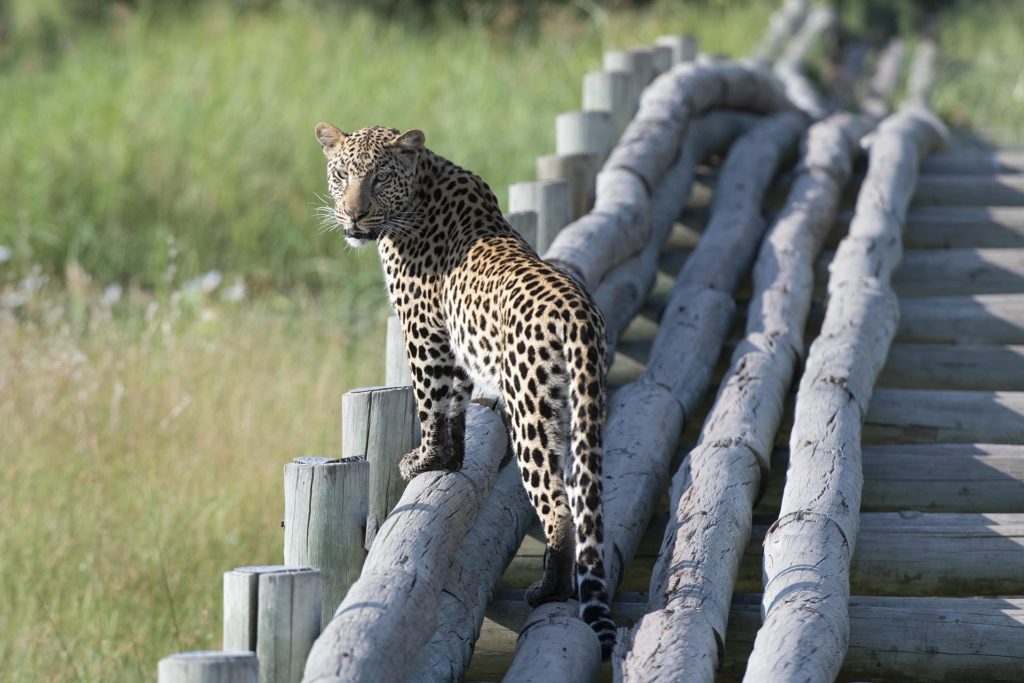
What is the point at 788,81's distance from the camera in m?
11.7

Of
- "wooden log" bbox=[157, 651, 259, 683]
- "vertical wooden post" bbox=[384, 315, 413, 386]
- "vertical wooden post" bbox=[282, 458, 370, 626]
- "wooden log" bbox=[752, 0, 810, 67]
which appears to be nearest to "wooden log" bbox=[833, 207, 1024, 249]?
"vertical wooden post" bbox=[384, 315, 413, 386]

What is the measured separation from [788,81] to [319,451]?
6.51 metres

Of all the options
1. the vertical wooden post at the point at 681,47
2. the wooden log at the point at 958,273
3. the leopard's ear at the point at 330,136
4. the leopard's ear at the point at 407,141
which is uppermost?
the vertical wooden post at the point at 681,47

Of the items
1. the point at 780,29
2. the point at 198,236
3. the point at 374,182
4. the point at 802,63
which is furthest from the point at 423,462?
the point at 780,29

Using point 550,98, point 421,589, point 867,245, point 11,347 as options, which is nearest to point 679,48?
point 550,98

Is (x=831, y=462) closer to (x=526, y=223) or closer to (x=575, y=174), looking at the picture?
(x=526, y=223)

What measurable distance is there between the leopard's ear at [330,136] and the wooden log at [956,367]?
7.97 ft

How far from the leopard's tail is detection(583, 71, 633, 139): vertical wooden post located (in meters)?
3.62

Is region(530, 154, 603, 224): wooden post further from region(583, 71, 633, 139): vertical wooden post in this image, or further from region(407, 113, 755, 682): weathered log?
region(407, 113, 755, 682): weathered log

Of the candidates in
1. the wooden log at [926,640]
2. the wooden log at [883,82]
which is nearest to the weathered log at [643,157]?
the wooden log at [926,640]

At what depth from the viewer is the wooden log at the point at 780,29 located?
1210 centimetres

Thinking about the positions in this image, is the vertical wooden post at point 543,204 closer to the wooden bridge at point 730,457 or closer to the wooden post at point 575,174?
the wooden bridge at point 730,457

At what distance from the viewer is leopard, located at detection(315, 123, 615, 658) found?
3686 mm

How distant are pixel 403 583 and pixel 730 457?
1357mm
